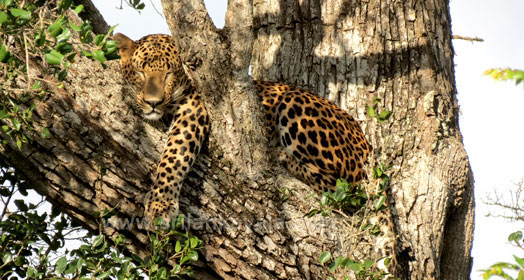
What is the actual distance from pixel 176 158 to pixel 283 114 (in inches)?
50.0

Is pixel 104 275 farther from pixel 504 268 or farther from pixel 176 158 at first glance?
pixel 504 268

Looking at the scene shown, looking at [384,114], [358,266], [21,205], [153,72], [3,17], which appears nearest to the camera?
[3,17]

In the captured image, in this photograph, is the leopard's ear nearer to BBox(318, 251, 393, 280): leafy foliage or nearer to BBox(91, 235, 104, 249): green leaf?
BBox(91, 235, 104, 249): green leaf

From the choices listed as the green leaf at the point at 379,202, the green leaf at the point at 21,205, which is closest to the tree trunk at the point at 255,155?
the green leaf at the point at 379,202

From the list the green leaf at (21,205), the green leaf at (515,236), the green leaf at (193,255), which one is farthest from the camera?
the green leaf at (21,205)

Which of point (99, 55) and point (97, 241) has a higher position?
point (99, 55)

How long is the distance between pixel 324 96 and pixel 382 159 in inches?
60.9

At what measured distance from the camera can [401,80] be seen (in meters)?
6.30

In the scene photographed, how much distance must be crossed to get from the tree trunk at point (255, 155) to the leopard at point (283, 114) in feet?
0.91

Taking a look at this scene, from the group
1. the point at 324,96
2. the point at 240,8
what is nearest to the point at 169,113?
the point at 240,8

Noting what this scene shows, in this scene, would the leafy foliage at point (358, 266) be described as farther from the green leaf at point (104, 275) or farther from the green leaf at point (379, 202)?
the green leaf at point (104, 275)

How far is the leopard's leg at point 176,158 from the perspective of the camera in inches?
178

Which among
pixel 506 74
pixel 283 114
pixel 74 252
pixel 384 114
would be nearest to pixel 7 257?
pixel 74 252

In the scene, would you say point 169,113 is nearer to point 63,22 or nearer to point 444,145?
point 63,22
